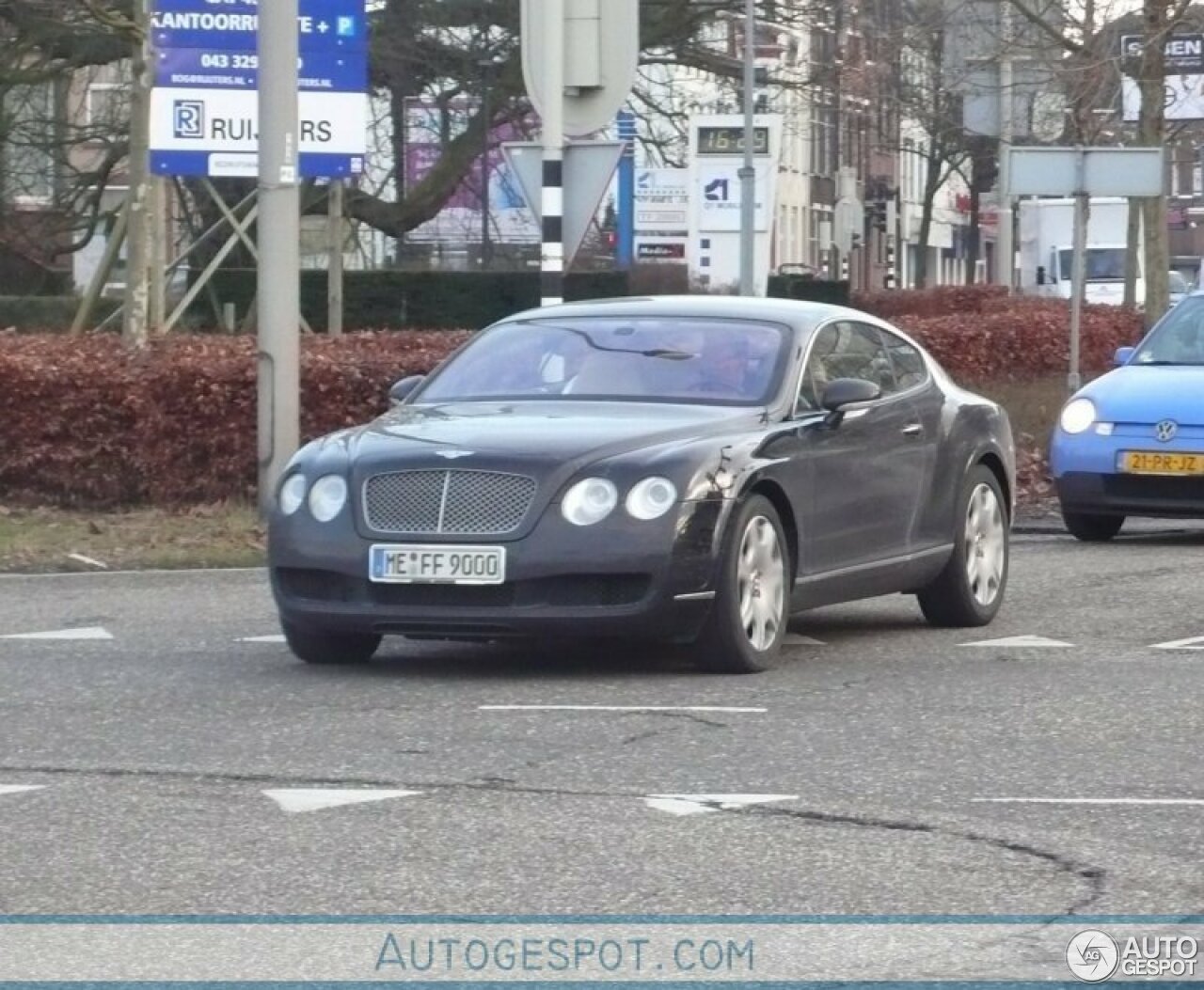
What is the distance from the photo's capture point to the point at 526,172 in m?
16.7

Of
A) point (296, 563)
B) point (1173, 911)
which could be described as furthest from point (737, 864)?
point (296, 563)

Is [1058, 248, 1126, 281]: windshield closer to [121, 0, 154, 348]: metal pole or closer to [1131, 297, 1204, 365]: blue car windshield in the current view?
[121, 0, 154, 348]: metal pole

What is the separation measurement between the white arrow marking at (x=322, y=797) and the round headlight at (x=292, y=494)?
2.63m

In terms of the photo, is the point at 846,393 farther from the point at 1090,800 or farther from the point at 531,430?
the point at 1090,800

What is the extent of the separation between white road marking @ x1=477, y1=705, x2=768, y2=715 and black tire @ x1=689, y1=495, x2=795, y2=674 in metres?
0.72

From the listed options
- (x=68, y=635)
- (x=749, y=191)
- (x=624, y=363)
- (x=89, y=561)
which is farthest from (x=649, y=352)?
(x=749, y=191)

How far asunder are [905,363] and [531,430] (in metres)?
2.39

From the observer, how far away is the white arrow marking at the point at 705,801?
729cm

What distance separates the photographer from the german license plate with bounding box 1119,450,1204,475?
15914mm

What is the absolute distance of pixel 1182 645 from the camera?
438 inches

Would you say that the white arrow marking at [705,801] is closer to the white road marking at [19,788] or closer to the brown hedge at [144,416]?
the white road marking at [19,788]

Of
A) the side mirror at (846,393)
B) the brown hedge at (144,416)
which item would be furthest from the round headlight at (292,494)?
the brown hedge at (144,416)

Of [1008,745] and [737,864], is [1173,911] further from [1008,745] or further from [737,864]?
[1008,745]

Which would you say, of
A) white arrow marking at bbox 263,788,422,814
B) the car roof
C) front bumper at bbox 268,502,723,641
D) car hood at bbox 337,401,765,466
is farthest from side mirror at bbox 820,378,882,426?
white arrow marking at bbox 263,788,422,814
